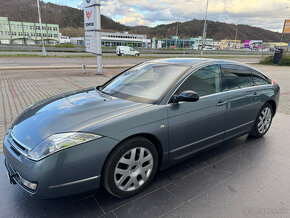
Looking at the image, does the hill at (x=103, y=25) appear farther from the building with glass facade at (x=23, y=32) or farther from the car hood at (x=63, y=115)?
the car hood at (x=63, y=115)

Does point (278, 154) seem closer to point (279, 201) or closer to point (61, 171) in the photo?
point (279, 201)

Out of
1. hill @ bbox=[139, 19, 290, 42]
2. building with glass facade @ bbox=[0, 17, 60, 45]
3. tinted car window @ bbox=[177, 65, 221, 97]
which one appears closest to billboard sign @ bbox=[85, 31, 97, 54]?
tinted car window @ bbox=[177, 65, 221, 97]

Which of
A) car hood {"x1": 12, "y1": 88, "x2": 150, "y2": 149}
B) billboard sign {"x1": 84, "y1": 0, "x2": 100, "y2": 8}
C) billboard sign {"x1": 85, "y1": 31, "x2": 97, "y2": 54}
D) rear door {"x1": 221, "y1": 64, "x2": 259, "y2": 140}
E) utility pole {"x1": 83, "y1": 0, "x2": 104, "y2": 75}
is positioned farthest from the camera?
billboard sign {"x1": 85, "y1": 31, "x2": 97, "y2": 54}

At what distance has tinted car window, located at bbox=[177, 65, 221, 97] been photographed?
2.78 m

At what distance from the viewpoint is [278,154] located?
352 centimetres

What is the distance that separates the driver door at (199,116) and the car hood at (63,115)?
0.49 metres

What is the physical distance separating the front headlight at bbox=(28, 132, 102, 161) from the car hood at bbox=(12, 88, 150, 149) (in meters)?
0.06

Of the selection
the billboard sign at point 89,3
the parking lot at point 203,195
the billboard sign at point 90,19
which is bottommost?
the parking lot at point 203,195

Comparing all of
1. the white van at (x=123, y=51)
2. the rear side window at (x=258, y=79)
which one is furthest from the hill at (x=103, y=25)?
the rear side window at (x=258, y=79)

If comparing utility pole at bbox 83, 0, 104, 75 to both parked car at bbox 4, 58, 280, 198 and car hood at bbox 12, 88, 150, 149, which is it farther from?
car hood at bbox 12, 88, 150, 149

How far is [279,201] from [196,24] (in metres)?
172

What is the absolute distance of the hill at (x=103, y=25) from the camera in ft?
427

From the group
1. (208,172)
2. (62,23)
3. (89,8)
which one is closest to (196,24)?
(62,23)

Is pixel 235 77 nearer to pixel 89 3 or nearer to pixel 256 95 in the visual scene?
pixel 256 95
